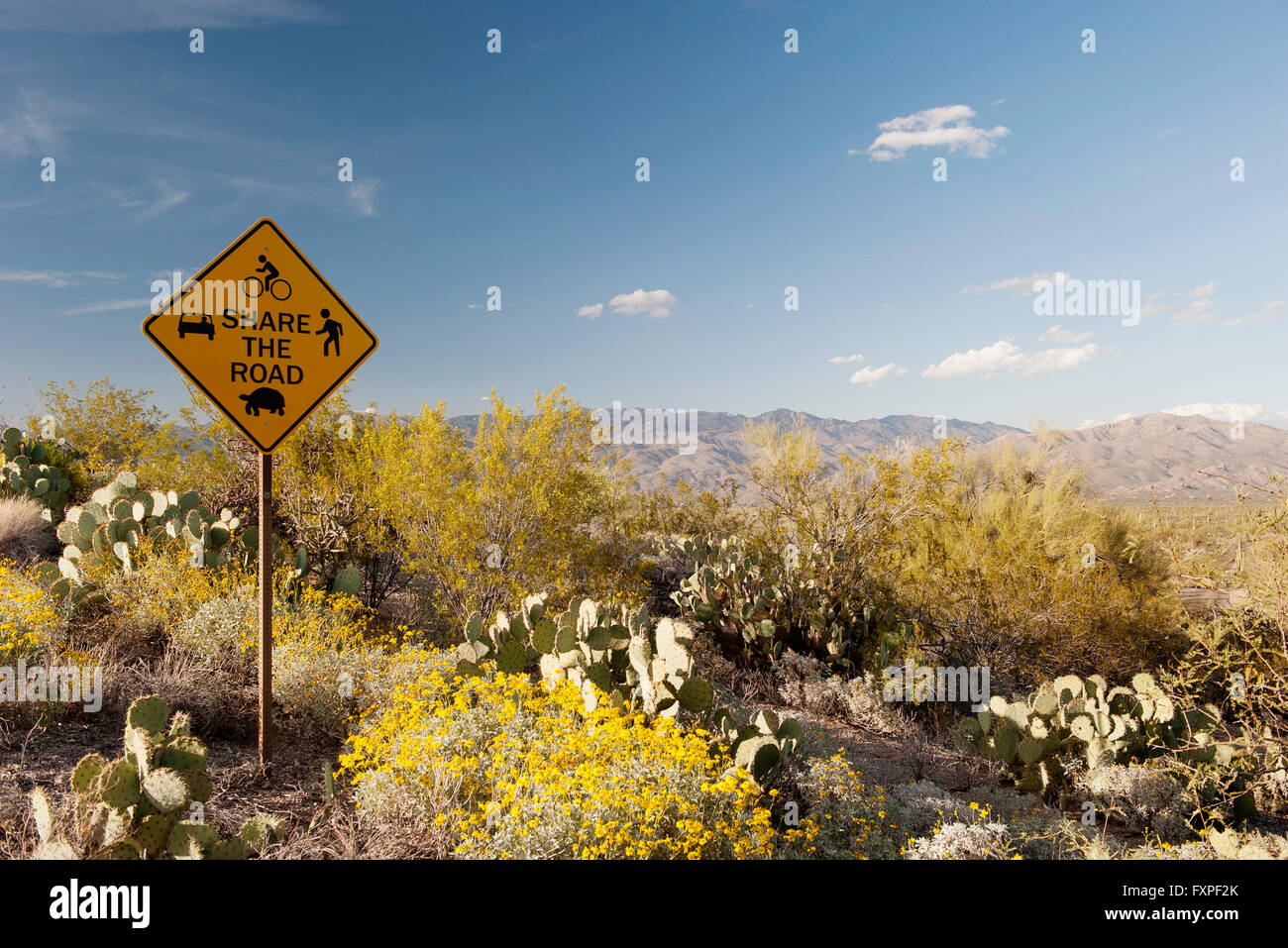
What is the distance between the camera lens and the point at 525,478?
7.20 meters

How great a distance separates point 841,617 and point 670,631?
4.87 meters

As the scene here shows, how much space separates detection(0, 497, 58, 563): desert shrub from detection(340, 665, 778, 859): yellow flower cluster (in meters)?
7.81

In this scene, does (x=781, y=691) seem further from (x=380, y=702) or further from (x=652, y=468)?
(x=652, y=468)

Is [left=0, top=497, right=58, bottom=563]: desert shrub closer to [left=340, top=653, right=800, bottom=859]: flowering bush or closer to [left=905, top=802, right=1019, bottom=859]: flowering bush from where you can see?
[left=340, top=653, right=800, bottom=859]: flowering bush

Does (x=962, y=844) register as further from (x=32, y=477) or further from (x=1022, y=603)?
(x=32, y=477)

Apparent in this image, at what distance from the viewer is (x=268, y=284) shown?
3.88 metres

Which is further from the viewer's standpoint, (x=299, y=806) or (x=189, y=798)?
(x=299, y=806)

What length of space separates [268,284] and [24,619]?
3.50 meters

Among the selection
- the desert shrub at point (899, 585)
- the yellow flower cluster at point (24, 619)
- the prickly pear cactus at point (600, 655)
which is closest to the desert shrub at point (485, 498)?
the prickly pear cactus at point (600, 655)

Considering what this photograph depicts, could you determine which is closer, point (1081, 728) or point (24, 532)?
point (1081, 728)

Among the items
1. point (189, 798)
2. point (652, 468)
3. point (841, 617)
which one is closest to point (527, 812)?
point (189, 798)

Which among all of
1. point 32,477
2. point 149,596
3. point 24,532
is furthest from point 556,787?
point 32,477

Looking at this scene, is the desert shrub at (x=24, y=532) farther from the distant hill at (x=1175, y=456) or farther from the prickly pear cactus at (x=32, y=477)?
the distant hill at (x=1175, y=456)

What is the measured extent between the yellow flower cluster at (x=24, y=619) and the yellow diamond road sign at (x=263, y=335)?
2.30 meters
